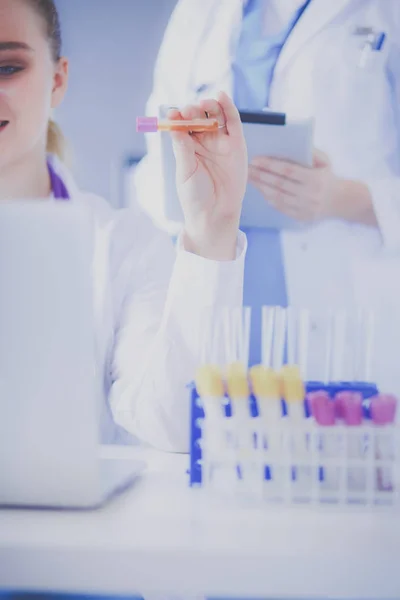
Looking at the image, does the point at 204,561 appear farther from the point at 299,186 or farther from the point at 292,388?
the point at 299,186

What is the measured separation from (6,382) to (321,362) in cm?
68

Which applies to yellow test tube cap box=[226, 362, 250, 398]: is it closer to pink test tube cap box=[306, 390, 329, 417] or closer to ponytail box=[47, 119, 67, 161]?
pink test tube cap box=[306, 390, 329, 417]

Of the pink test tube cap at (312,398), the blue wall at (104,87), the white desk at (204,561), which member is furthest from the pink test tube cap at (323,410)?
the blue wall at (104,87)

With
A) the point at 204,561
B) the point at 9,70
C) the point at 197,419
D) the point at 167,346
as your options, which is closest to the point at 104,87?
the point at 9,70

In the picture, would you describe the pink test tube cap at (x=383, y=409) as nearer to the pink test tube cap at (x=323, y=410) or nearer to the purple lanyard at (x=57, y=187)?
the pink test tube cap at (x=323, y=410)

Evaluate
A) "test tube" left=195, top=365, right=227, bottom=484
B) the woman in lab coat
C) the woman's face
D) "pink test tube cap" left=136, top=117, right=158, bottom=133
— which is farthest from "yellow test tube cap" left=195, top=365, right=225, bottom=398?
the woman's face

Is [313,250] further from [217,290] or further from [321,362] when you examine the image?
[217,290]

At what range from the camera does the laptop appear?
64 centimetres

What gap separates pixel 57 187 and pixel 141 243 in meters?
0.24

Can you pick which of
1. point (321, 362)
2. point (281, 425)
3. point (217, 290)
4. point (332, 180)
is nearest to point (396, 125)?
point (332, 180)

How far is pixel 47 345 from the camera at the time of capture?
649mm

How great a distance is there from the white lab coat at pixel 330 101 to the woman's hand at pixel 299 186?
0.03m

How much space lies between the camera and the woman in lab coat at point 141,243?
1084 millimetres

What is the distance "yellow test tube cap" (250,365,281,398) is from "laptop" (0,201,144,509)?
18 centimetres
